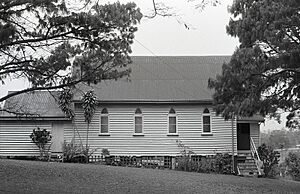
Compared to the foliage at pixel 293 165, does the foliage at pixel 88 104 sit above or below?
above

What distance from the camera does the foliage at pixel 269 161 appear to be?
29.7 meters

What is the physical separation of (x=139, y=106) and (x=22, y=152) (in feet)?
26.4

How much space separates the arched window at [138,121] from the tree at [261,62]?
37.7 ft

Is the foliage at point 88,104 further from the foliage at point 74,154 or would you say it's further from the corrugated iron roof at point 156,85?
the foliage at point 74,154

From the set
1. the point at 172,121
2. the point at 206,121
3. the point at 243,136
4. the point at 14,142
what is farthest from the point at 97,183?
the point at 243,136

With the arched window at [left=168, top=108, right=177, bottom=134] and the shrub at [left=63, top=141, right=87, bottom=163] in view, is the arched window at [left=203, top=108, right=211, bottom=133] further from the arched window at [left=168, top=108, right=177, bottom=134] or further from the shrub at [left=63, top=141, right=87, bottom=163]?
the shrub at [left=63, top=141, right=87, bottom=163]

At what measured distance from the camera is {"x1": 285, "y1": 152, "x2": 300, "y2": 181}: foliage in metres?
30.1

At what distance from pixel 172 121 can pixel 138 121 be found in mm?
2221

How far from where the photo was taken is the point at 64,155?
1224 inches

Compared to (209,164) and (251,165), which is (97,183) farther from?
(251,165)

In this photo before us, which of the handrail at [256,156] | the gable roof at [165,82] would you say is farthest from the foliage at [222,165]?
the gable roof at [165,82]

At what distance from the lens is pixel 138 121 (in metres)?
33.1

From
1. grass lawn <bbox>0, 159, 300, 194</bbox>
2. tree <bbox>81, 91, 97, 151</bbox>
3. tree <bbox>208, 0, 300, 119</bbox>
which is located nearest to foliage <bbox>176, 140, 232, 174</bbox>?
tree <bbox>81, 91, 97, 151</bbox>

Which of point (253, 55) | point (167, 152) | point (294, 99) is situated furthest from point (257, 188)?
point (167, 152)
